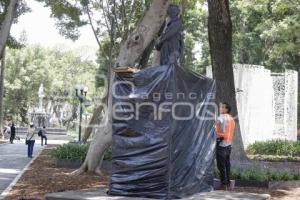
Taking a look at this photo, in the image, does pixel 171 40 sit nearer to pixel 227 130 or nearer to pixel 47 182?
pixel 227 130

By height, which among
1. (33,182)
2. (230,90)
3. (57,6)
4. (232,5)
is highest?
(232,5)

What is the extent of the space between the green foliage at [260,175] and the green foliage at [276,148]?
10.3 meters

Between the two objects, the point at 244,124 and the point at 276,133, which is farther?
the point at 276,133

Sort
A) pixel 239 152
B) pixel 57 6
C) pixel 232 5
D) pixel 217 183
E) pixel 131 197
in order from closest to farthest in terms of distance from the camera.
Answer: pixel 131 197 < pixel 217 183 < pixel 239 152 < pixel 57 6 < pixel 232 5

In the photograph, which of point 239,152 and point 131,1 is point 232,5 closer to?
point 131,1

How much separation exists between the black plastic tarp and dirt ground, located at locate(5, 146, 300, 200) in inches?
72.4

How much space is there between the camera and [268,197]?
10.3 m

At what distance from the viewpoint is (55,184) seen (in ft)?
39.6

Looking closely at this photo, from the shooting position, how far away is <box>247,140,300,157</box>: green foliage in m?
23.1

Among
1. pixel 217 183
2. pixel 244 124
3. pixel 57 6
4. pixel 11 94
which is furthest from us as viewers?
pixel 11 94

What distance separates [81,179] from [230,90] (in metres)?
6.51

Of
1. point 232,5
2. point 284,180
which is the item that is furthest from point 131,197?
point 232,5

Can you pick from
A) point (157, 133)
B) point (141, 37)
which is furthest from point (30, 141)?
point (157, 133)

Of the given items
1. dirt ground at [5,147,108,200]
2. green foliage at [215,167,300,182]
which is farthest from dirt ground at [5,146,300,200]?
green foliage at [215,167,300,182]
